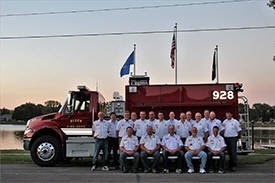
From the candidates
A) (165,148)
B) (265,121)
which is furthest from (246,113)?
(265,121)

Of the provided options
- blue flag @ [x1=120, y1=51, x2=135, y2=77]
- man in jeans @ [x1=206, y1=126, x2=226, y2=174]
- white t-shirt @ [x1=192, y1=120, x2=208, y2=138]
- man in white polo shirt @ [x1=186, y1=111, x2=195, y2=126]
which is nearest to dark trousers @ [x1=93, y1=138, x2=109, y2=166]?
man in white polo shirt @ [x1=186, y1=111, x2=195, y2=126]

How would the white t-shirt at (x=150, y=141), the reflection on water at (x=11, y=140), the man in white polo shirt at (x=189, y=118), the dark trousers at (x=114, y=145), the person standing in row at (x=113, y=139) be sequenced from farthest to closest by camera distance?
the reflection on water at (x=11, y=140) < the dark trousers at (x=114, y=145) < the person standing in row at (x=113, y=139) < the man in white polo shirt at (x=189, y=118) < the white t-shirt at (x=150, y=141)

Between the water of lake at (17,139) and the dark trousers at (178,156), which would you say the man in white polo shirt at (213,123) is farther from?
the water of lake at (17,139)

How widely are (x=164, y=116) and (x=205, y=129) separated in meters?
1.59

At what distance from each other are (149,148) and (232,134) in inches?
110

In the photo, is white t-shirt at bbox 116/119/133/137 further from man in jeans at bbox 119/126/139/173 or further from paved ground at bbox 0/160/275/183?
paved ground at bbox 0/160/275/183

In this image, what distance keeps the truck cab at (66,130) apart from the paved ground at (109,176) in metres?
0.55

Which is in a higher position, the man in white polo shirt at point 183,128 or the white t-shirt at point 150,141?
the man in white polo shirt at point 183,128

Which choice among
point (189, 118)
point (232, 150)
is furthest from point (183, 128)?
point (232, 150)

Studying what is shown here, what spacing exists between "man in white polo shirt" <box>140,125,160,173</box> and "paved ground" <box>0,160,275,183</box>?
1.31 feet

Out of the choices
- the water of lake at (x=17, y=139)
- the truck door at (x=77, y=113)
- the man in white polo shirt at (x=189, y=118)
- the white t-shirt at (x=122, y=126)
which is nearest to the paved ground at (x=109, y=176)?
the white t-shirt at (x=122, y=126)

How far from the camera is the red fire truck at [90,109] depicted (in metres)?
11.0

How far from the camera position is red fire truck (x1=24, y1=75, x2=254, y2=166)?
36.2 feet

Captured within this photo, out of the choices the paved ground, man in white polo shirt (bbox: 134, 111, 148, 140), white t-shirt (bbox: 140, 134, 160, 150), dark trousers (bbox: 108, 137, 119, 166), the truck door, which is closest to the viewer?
the paved ground
